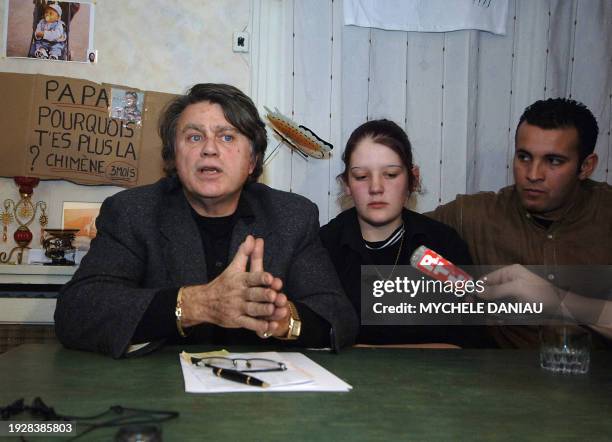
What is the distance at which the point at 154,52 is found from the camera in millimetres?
2873

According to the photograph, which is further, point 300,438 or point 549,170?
point 549,170

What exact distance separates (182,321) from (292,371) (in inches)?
13.3

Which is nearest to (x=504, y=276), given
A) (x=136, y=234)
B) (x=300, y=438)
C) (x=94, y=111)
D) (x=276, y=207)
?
(x=276, y=207)

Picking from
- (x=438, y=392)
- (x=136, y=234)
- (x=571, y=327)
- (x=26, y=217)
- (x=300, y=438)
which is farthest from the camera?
(x=26, y=217)

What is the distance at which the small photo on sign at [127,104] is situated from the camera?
2852 millimetres

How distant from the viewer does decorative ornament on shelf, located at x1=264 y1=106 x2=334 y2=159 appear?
2740 mm

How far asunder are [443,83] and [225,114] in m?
1.37

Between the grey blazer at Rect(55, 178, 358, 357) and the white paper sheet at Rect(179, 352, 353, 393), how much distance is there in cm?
25

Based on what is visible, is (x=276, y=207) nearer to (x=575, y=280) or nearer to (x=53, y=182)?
(x=575, y=280)

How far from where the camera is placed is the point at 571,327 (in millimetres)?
1312

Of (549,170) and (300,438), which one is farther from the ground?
(549,170)

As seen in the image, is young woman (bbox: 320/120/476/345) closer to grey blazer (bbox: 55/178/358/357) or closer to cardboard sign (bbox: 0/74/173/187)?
grey blazer (bbox: 55/178/358/357)

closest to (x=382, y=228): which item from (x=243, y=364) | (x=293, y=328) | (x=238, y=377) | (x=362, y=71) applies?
(x=293, y=328)

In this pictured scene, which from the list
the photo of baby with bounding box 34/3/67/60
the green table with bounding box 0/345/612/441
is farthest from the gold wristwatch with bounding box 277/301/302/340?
the photo of baby with bounding box 34/3/67/60
